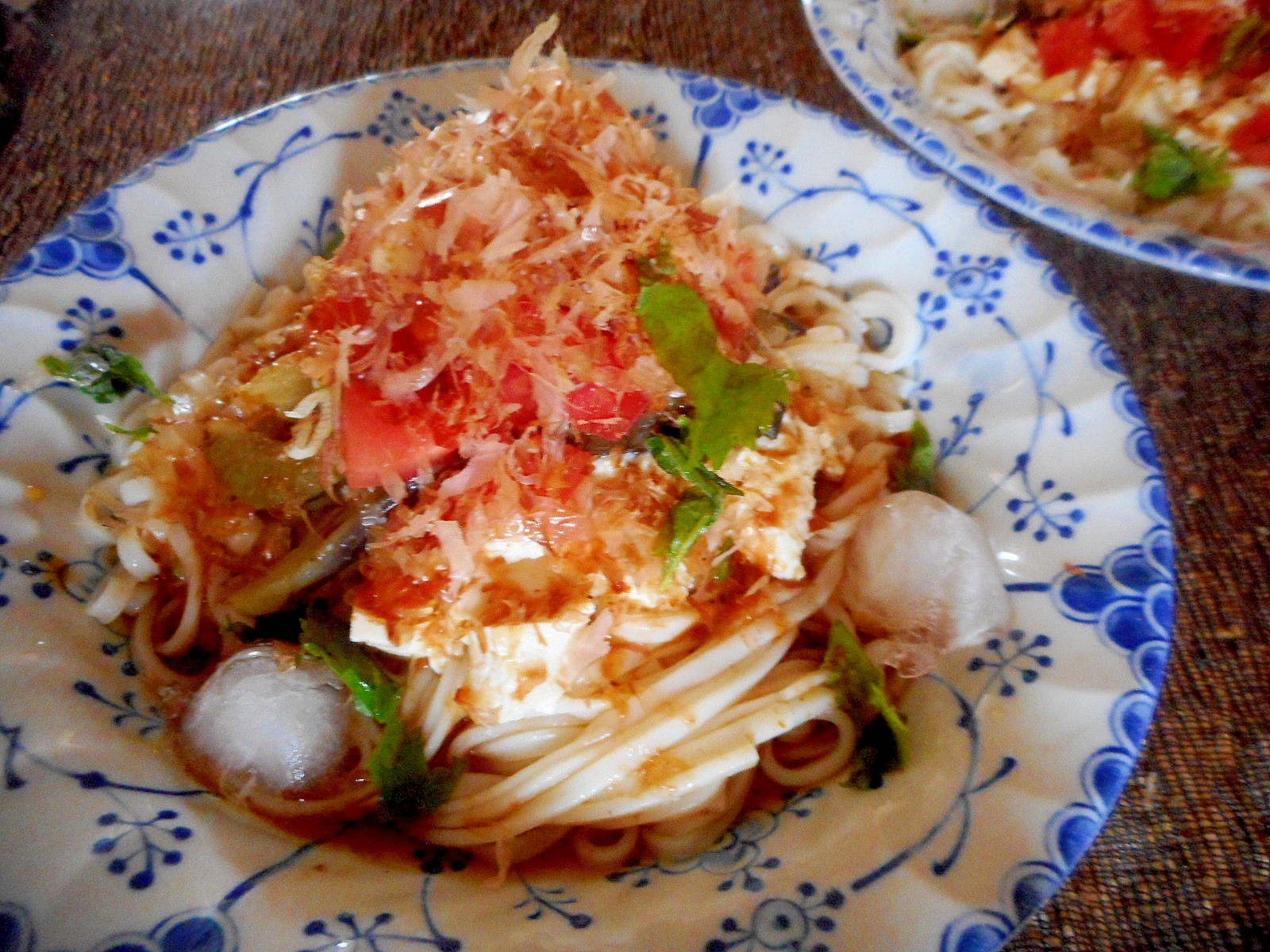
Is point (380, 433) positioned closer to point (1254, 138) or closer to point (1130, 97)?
point (1130, 97)

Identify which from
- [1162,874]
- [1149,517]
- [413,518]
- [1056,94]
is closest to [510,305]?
[413,518]

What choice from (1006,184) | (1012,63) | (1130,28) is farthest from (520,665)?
(1130,28)

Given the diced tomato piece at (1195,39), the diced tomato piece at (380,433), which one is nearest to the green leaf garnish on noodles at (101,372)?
the diced tomato piece at (380,433)

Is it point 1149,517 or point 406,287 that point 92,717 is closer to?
point 406,287

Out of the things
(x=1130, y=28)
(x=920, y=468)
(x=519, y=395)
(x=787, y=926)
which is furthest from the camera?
(x=1130, y=28)

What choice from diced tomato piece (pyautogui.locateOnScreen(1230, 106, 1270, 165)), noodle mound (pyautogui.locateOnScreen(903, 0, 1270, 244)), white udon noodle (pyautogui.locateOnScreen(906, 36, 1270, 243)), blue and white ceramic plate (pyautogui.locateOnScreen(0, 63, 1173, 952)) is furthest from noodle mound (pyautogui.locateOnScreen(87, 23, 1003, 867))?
diced tomato piece (pyautogui.locateOnScreen(1230, 106, 1270, 165))

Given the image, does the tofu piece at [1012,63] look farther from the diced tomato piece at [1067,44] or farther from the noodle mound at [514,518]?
the noodle mound at [514,518]
